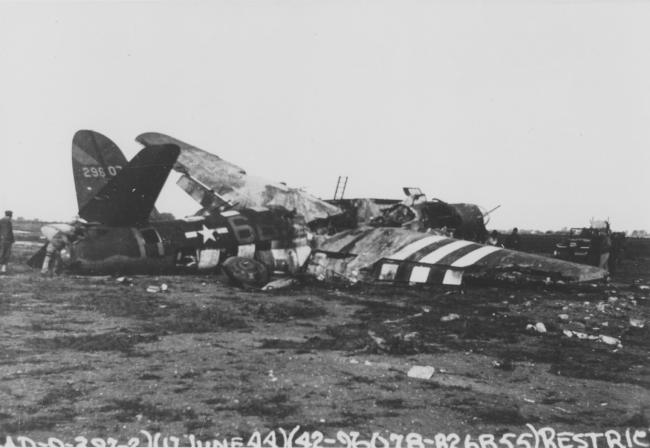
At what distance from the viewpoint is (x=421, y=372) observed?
518 centimetres

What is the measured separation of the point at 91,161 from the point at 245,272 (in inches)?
221

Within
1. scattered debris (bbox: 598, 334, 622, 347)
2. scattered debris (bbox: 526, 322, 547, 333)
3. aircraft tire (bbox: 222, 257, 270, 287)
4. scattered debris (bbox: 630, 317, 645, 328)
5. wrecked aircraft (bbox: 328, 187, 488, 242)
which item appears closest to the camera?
scattered debris (bbox: 598, 334, 622, 347)

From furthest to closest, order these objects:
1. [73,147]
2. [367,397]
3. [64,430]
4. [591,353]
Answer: [73,147], [591,353], [367,397], [64,430]

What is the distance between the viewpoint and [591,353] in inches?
247

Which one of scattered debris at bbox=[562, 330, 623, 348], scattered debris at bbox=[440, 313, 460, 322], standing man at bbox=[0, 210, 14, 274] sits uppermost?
scattered debris at bbox=[562, 330, 623, 348]

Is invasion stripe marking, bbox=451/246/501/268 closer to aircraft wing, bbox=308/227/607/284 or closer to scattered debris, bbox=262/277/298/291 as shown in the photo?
aircraft wing, bbox=308/227/607/284

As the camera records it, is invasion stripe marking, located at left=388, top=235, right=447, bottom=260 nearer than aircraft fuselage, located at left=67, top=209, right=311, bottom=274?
No

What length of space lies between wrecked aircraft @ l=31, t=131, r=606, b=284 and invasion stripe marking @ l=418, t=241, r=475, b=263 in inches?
0.8

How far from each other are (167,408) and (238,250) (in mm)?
7270

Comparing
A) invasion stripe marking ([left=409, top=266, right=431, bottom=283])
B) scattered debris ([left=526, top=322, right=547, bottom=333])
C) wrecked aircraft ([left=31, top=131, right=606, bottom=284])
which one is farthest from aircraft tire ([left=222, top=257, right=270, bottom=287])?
scattered debris ([left=526, top=322, right=547, bottom=333])

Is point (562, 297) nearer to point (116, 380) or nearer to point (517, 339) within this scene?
point (517, 339)

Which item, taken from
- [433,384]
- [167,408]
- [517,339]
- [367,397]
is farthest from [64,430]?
[517,339]

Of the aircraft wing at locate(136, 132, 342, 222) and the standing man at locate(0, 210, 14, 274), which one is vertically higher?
the aircraft wing at locate(136, 132, 342, 222)

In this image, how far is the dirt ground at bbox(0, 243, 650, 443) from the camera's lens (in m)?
3.99
